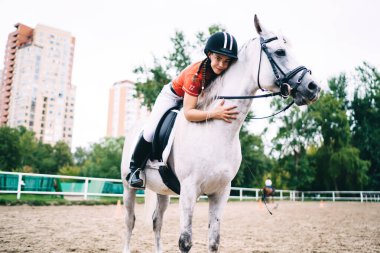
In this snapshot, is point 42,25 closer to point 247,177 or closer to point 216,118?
point 247,177

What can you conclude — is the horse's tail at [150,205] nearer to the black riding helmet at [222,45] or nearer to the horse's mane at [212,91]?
the horse's mane at [212,91]

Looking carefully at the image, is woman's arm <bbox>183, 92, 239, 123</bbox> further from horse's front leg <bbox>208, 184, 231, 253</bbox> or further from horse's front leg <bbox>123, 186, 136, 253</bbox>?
horse's front leg <bbox>123, 186, 136, 253</bbox>

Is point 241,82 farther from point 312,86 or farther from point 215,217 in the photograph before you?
point 215,217

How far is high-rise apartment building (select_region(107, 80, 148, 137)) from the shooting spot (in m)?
116

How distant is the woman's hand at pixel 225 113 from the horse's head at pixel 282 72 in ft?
1.40

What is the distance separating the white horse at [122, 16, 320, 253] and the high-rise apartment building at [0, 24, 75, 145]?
287 feet

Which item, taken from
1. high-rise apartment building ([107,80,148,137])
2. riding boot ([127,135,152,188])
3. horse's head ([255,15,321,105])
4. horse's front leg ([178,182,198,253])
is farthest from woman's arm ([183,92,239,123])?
high-rise apartment building ([107,80,148,137])

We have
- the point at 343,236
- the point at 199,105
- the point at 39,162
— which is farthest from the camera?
the point at 39,162

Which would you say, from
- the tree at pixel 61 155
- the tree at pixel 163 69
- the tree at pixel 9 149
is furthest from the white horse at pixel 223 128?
the tree at pixel 61 155

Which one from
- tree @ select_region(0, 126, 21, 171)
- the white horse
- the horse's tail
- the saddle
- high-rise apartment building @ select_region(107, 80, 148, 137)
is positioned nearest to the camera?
the white horse

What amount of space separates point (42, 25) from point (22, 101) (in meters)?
27.7

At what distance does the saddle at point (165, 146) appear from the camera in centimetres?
372

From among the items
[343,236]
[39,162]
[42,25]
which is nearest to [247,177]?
[343,236]

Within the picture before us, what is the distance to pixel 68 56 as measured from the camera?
106 metres
